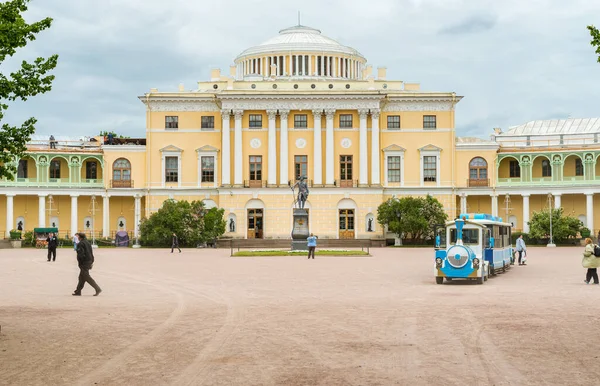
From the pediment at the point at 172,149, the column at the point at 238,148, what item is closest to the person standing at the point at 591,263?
the column at the point at 238,148

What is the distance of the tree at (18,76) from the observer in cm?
1563

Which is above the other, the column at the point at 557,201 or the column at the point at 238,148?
the column at the point at 238,148

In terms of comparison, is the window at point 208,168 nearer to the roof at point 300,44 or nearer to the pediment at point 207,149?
the pediment at point 207,149

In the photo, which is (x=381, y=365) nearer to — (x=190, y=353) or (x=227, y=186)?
(x=190, y=353)

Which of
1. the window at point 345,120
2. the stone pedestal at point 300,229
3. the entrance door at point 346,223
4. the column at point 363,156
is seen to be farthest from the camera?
the window at point 345,120

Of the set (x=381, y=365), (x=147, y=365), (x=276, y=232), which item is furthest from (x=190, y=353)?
(x=276, y=232)

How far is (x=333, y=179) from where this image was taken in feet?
254

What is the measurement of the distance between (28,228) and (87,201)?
6.21 m

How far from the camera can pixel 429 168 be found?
260ft

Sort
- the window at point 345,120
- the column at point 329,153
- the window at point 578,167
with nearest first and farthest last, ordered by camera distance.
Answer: the column at point 329,153, the window at point 345,120, the window at point 578,167

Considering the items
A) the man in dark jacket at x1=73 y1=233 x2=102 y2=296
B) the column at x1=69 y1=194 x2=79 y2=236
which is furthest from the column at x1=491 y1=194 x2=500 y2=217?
the man in dark jacket at x1=73 y1=233 x2=102 y2=296

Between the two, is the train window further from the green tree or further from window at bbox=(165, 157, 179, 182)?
window at bbox=(165, 157, 179, 182)

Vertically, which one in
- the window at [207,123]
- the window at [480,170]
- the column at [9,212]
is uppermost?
the window at [207,123]

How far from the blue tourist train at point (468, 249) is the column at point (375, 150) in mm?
41332
